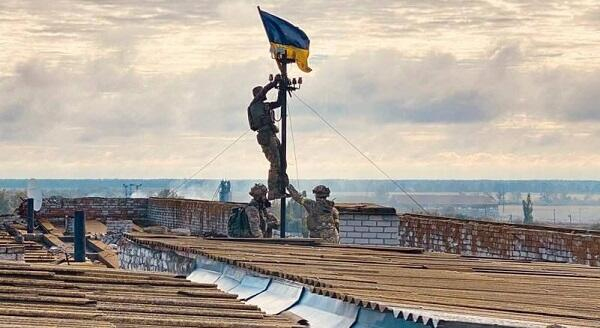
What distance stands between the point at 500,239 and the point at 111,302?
1206 centimetres

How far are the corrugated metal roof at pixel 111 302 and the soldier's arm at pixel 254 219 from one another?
917 centimetres

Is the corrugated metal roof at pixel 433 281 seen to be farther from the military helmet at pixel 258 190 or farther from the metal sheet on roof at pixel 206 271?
the military helmet at pixel 258 190

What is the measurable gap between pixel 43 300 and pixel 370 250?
302 inches

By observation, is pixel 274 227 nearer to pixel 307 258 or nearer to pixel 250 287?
pixel 307 258

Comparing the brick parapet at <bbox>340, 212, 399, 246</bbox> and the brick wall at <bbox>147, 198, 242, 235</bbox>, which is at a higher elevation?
the brick wall at <bbox>147, 198, 242, 235</bbox>

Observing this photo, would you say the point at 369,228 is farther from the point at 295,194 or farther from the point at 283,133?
the point at 283,133

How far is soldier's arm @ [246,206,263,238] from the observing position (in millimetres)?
21422

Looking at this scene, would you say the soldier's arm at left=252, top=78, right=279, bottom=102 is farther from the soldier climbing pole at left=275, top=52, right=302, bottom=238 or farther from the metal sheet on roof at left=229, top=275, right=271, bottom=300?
the metal sheet on roof at left=229, top=275, right=271, bottom=300

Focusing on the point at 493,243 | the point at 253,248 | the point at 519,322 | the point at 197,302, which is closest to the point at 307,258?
the point at 253,248

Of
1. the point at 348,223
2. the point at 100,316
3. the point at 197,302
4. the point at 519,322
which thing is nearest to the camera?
the point at 519,322

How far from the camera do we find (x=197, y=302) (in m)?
10.1

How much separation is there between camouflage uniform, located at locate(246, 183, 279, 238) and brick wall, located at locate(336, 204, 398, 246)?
1508 millimetres

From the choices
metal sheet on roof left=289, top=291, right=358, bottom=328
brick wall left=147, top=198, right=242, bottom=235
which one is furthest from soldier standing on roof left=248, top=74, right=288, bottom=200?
metal sheet on roof left=289, top=291, right=358, bottom=328

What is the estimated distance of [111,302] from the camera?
9.76 meters
